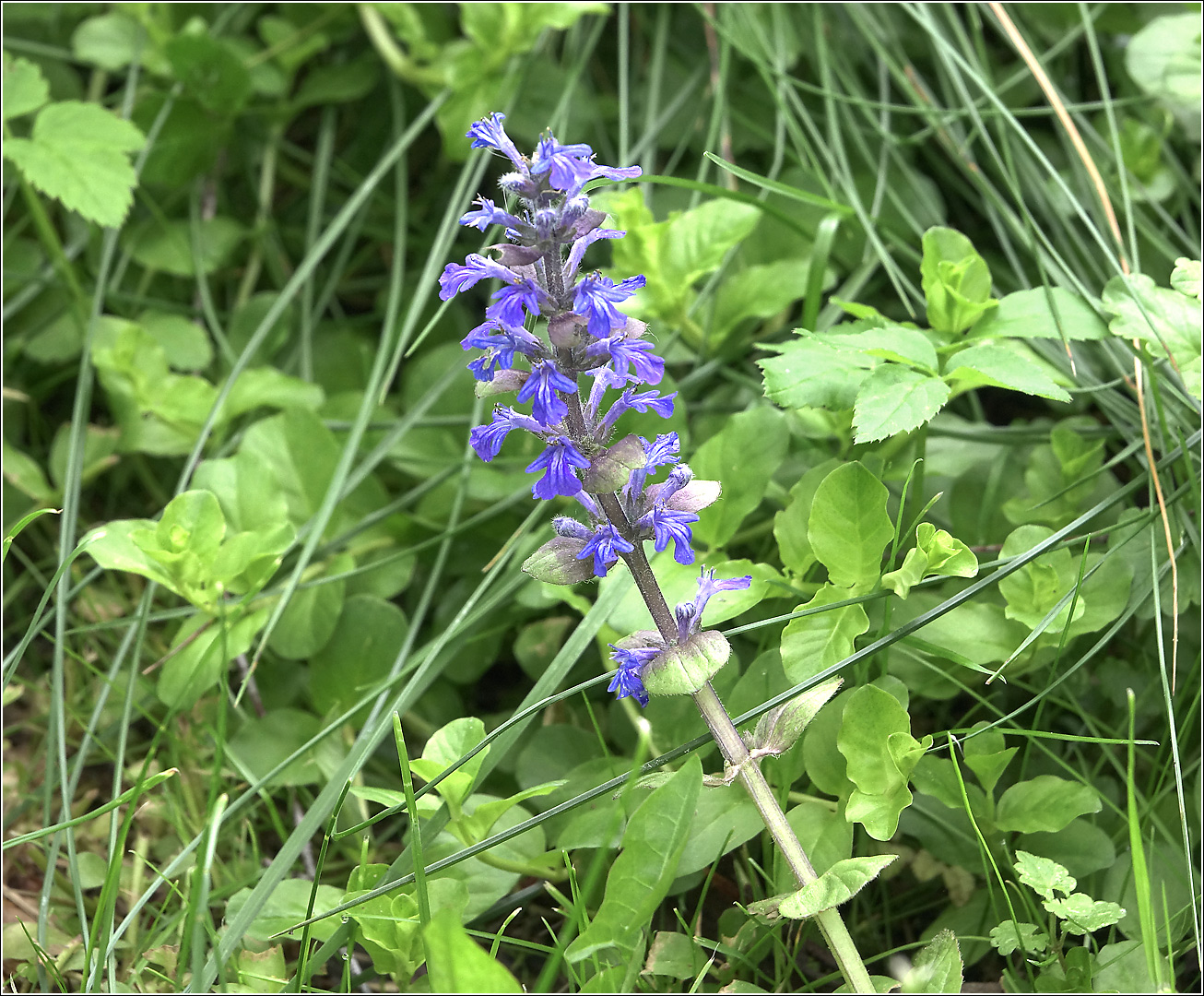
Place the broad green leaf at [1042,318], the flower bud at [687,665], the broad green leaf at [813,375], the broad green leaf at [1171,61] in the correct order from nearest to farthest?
1. the flower bud at [687,665]
2. the broad green leaf at [813,375]
3. the broad green leaf at [1042,318]
4. the broad green leaf at [1171,61]

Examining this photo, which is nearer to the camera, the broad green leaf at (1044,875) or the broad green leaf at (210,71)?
the broad green leaf at (1044,875)

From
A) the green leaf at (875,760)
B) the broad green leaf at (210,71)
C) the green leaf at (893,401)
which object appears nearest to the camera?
the green leaf at (875,760)

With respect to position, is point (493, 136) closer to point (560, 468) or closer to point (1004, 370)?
point (560, 468)

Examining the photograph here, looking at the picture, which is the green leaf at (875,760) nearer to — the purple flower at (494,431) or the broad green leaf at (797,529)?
the broad green leaf at (797,529)

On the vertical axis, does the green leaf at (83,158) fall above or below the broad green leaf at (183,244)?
above

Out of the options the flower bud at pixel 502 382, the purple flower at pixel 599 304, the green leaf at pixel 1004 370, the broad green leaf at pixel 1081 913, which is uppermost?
the purple flower at pixel 599 304

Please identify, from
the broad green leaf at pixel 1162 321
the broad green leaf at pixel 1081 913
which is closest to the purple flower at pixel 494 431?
the broad green leaf at pixel 1081 913

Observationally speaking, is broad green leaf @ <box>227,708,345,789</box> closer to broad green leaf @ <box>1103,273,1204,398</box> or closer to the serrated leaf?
the serrated leaf

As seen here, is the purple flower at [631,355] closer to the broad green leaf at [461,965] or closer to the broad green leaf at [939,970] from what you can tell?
the broad green leaf at [461,965]
